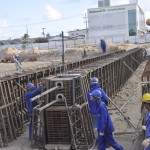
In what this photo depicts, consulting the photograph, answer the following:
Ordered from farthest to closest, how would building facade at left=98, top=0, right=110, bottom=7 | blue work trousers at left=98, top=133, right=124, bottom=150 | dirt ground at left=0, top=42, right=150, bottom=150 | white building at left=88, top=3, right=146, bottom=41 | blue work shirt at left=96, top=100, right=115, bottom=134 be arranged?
building facade at left=98, top=0, right=110, bottom=7
white building at left=88, top=3, right=146, bottom=41
dirt ground at left=0, top=42, right=150, bottom=150
blue work trousers at left=98, top=133, right=124, bottom=150
blue work shirt at left=96, top=100, right=115, bottom=134

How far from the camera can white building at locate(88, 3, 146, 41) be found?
403 feet

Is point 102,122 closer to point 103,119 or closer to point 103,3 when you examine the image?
point 103,119

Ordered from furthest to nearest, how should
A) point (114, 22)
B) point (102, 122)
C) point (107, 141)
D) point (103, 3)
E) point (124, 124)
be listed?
point (103, 3) → point (114, 22) → point (124, 124) → point (107, 141) → point (102, 122)

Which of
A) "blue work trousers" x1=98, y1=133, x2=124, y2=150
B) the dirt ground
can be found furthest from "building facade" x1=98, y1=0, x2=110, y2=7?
"blue work trousers" x1=98, y1=133, x2=124, y2=150

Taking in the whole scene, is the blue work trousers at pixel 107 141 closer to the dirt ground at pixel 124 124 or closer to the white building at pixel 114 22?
the dirt ground at pixel 124 124

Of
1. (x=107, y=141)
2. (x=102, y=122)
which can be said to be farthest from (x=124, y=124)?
Result: (x=102, y=122)

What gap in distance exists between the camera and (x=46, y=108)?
32.0 feet

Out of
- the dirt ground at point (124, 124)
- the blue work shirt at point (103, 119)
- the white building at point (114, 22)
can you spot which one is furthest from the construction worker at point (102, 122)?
the white building at point (114, 22)

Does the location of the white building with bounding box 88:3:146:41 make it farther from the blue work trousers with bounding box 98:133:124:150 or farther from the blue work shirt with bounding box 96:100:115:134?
the blue work shirt with bounding box 96:100:115:134

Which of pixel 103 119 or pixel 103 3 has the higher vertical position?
pixel 103 3

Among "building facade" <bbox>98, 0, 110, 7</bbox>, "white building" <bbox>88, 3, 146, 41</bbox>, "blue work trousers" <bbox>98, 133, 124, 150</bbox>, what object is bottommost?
"blue work trousers" <bbox>98, 133, 124, 150</bbox>

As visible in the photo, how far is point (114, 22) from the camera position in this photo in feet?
411

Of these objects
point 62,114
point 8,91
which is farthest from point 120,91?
point 62,114

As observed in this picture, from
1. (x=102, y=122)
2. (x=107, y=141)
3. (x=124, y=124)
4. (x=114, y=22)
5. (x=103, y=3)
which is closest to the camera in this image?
(x=102, y=122)
